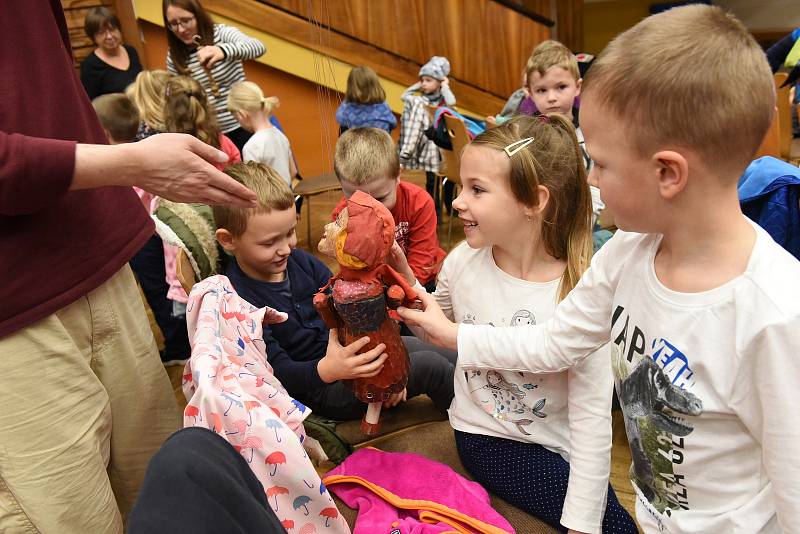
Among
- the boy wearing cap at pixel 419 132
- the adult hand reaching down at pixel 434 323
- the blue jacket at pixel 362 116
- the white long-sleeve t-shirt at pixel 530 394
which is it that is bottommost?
the boy wearing cap at pixel 419 132

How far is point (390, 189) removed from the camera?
6.61ft

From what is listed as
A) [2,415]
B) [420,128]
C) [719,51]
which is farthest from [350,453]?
[420,128]

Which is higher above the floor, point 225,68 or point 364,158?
point 364,158

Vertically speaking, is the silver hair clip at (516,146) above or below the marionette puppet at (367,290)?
above

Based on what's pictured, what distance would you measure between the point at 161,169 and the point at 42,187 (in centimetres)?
Result: 18

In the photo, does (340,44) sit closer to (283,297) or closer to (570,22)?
(570,22)

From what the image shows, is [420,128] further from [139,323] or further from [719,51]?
[719,51]

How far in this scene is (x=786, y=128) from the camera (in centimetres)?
290

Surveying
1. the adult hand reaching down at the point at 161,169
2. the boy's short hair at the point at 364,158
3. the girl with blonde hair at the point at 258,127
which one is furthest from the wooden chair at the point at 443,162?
the adult hand reaching down at the point at 161,169

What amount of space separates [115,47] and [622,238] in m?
3.71

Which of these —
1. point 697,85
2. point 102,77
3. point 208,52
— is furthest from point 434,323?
point 102,77

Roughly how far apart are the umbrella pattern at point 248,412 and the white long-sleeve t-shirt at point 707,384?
529mm

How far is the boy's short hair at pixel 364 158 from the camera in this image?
6.26ft

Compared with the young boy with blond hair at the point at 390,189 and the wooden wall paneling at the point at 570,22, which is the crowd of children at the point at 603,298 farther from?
the wooden wall paneling at the point at 570,22
